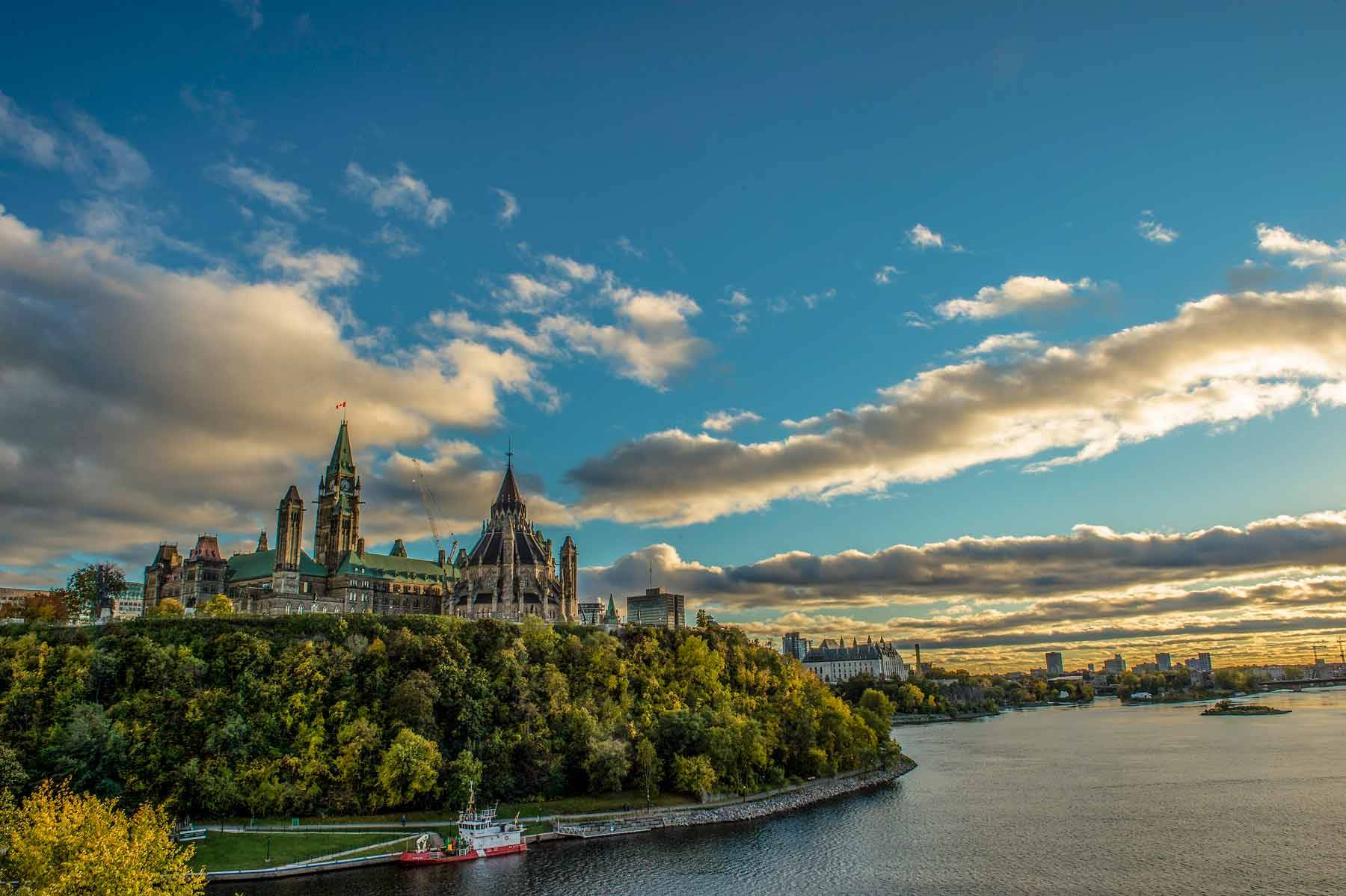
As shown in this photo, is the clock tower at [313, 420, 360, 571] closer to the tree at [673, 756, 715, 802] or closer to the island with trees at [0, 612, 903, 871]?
the island with trees at [0, 612, 903, 871]

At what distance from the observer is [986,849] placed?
8206 cm

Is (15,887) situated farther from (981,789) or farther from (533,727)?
(981,789)

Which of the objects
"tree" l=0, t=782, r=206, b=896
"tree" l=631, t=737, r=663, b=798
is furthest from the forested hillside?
"tree" l=0, t=782, r=206, b=896

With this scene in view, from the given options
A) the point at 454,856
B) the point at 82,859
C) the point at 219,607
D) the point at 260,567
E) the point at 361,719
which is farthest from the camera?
the point at 260,567

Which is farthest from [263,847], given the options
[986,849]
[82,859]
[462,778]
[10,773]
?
[986,849]

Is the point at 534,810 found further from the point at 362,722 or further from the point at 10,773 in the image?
the point at 10,773

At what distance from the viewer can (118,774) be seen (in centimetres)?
8744

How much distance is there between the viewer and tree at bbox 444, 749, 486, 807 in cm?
9450

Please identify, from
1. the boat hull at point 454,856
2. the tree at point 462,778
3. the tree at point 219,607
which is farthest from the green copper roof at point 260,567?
the boat hull at point 454,856

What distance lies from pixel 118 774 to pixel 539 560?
80899mm

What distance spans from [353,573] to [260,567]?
16448mm

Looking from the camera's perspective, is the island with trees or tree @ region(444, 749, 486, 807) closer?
the island with trees

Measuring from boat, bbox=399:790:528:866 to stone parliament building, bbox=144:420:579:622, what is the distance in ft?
219

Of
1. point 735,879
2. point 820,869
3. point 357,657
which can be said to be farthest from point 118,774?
point 820,869
